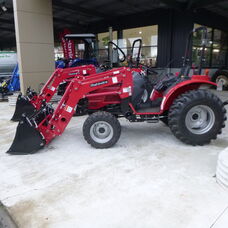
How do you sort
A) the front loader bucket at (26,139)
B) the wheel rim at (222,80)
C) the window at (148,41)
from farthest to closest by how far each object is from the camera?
the window at (148,41) < the wheel rim at (222,80) < the front loader bucket at (26,139)

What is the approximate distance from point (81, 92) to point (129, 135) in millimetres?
1197

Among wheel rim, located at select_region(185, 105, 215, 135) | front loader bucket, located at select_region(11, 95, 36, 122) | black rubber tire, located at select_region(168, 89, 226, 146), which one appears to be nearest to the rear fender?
black rubber tire, located at select_region(168, 89, 226, 146)

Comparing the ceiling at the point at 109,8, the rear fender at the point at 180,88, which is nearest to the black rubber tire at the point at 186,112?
the rear fender at the point at 180,88

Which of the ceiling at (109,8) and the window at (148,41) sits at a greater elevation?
the ceiling at (109,8)

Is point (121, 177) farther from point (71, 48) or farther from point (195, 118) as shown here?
point (71, 48)

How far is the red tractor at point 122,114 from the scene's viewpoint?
295 centimetres

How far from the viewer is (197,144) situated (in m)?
3.09

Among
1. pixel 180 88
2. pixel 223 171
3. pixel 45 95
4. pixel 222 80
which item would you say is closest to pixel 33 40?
pixel 45 95

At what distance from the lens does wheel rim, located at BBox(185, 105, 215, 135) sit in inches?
122

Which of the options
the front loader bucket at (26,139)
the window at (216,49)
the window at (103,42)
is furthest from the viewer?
the window at (103,42)

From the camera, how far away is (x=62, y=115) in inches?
117

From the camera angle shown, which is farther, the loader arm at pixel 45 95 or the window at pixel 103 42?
the window at pixel 103 42

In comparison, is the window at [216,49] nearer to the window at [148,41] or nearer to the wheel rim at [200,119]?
the window at [148,41]

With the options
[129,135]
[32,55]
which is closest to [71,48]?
[32,55]
